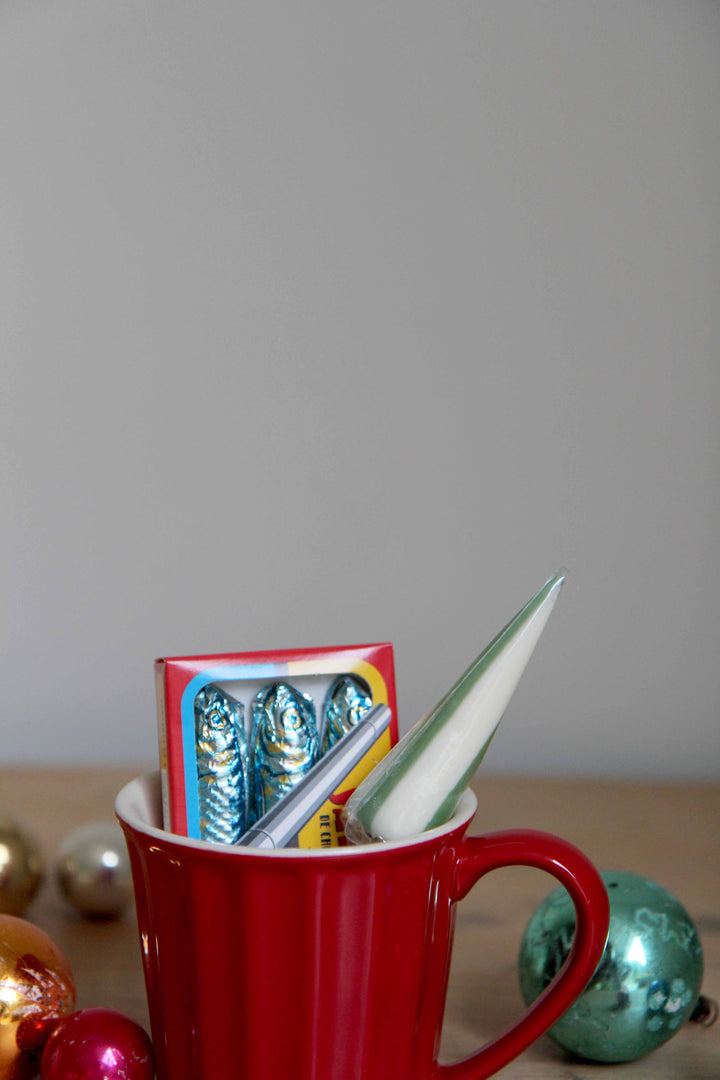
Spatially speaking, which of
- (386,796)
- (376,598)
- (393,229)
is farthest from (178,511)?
(386,796)

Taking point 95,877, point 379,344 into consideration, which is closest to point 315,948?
point 95,877

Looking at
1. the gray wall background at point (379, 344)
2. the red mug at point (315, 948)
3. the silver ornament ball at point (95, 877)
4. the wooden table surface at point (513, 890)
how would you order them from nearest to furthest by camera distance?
the red mug at point (315, 948) < the wooden table surface at point (513, 890) < the silver ornament ball at point (95, 877) < the gray wall background at point (379, 344)

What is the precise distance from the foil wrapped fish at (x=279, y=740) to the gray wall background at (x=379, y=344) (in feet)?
1.47

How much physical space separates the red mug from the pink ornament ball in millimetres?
26

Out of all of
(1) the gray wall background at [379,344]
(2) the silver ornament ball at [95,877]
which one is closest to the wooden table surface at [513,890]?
(2) the silver ornament ball at [95,877]

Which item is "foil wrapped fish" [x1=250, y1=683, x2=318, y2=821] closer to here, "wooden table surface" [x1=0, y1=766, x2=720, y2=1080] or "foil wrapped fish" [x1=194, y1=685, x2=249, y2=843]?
"foil wrapped fish" [x1=194, y1=685, x2=249, y2=843]

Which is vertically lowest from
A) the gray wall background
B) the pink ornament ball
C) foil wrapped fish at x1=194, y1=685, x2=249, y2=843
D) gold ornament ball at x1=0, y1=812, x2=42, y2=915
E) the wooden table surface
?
the wooden table surface

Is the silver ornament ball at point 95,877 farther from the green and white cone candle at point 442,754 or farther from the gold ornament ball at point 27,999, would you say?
the green and white cone candle at point 442,754

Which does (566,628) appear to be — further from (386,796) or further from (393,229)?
(386,796)

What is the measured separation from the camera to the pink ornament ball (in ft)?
1.10

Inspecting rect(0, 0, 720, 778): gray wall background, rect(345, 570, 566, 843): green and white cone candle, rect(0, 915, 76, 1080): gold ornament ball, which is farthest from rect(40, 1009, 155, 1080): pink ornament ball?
rect(0, 0, 720, 778): gray wall background

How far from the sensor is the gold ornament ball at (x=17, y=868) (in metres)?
0.48

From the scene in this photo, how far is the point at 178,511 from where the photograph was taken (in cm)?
82

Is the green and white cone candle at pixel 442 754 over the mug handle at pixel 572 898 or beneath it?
over
